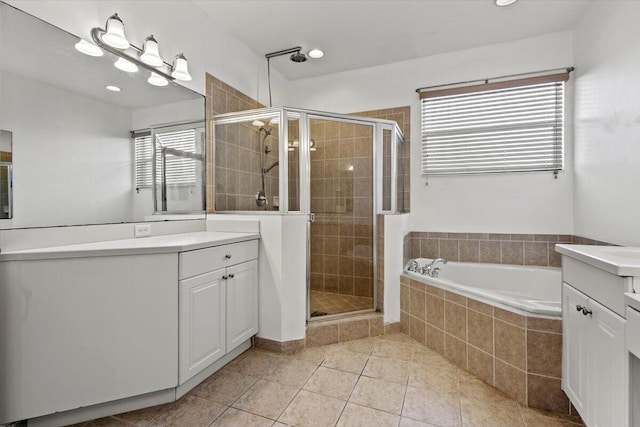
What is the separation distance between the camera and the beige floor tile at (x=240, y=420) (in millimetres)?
1464

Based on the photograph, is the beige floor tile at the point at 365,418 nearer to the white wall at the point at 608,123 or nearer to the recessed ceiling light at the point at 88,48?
the white wall at the point at 608,123

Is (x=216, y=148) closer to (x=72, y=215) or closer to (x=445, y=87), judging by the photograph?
(x=72, y=215)

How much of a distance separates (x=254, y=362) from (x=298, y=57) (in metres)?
2.76

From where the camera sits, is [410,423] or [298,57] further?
[298,57]

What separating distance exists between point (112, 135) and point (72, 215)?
518 millimetres

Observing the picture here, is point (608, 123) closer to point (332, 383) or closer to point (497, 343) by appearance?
point (497, 343)

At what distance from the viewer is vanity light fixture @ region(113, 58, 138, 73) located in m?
1.80

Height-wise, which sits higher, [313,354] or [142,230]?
[142,230]

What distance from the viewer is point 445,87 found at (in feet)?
9.86

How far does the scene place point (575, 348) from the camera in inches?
53.7

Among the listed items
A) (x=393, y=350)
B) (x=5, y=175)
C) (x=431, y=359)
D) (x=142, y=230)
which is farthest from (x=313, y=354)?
(x=5, y=175)

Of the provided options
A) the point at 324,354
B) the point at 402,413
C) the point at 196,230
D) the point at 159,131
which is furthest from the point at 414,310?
the point at 159,131

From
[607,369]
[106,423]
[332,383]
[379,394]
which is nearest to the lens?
[607,369]

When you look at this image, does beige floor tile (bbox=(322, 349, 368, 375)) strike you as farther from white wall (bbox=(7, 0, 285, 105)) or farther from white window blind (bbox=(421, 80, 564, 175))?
white wall (bbox=(7, 0, 285, 105))
